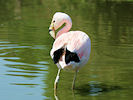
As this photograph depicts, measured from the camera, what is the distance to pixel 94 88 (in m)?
7.78

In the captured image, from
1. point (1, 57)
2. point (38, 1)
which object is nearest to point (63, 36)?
point (1, 57)

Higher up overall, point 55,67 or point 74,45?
point 74,45

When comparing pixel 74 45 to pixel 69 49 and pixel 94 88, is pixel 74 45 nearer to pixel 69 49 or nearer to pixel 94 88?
pixel 69 49

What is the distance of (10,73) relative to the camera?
8773mm

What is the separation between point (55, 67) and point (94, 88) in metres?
2.03

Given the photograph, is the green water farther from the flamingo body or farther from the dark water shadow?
the flamingo body

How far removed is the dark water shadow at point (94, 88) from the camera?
7.51 meters

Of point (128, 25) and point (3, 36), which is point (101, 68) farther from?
point (128, 25)

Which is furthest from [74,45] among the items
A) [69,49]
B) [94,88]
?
[94,88]

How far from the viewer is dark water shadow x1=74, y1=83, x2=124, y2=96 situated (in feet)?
24.6

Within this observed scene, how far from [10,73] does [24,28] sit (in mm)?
6091

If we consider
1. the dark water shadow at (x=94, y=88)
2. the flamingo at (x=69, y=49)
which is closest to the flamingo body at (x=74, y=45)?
the flamingo at (x=69, y=49)

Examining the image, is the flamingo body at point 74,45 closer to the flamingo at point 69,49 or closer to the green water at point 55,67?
the flamingo at point 69,49

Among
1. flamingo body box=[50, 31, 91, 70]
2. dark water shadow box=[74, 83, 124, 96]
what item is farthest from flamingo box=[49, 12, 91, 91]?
dark water shadow box=[74, 83, 124, 96]
